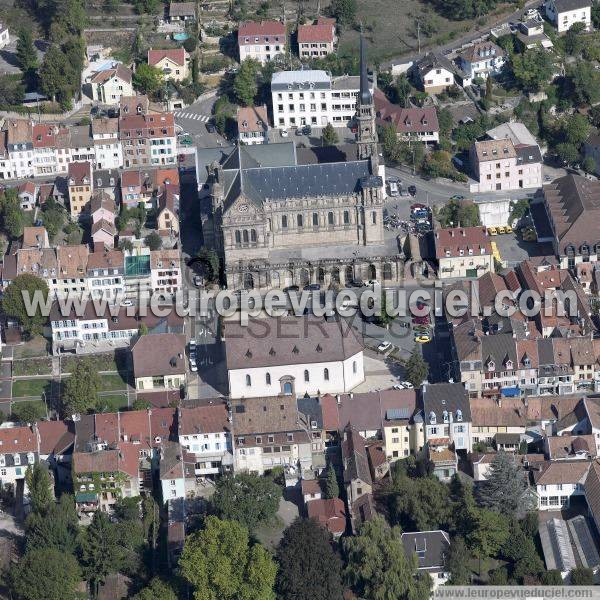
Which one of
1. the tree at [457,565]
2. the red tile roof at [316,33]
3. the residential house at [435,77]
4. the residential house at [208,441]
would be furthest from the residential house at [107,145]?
the tree at [457,565]

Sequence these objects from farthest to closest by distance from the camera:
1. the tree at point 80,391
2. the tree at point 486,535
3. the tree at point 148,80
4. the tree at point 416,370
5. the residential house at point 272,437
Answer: the tree at point 148,80, the tree at point 416,370, the tree at point 80,391, the residential house at point 272,437, the tree at point 486,535

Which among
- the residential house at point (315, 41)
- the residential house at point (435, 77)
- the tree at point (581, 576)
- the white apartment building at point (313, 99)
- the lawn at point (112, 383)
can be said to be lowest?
the tree at point (581, 576)

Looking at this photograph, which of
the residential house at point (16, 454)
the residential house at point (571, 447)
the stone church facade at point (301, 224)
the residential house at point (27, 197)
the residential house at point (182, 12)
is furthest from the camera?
the residential house at point (182, 12)

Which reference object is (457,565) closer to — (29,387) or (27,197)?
(29,387)

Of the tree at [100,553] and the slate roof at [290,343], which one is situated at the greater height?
the slate roof at [290,343]

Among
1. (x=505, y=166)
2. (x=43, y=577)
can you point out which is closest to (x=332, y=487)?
(x=43, y=577)

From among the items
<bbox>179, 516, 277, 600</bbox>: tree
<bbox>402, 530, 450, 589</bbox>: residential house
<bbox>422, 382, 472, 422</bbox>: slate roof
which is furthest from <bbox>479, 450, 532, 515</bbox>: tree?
<bbox>179, 516, 277, 600</bbox>: tree

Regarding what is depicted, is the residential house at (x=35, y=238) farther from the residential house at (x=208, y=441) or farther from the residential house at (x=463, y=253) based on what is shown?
the residential house at (x=463, y=253)

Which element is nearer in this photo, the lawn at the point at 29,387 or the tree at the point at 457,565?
the tree at the point at 457,565
